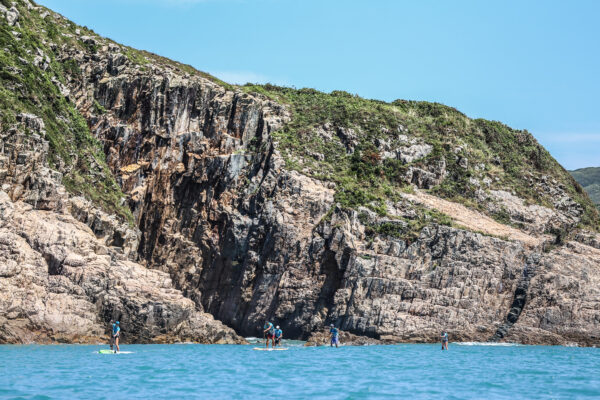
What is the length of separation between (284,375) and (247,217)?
37.9 m

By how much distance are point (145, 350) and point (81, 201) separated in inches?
657

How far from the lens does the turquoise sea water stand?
80.2ft

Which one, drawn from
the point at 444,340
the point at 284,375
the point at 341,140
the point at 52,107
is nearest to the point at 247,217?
the point at 341,140

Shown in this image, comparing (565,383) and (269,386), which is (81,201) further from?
(565,383)

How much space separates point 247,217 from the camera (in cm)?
6744

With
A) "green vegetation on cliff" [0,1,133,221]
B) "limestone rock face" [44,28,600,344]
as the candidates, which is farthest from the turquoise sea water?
"green vegetation on cliff" [0,1,133,221]

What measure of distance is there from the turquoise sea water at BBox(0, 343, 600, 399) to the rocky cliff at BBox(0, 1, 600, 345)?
9.42m

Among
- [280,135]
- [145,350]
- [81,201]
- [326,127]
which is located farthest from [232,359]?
[326,127]

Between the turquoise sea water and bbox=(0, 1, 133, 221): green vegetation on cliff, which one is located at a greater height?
bbox=(0, 1, 133, 221): green vegetation on cliff

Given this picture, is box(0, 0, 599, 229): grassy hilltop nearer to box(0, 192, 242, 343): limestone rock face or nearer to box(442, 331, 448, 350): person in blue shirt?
box(0, 192, 242, 343): limestone rock face

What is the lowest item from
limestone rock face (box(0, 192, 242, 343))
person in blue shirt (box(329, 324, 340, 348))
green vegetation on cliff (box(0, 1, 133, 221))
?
person in blue shirt (box(329, 324, 340, 348))

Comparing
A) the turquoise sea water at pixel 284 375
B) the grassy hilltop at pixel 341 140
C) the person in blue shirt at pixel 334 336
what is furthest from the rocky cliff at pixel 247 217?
the turquoise sea water at pixel 284 375

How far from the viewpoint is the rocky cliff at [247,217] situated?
50688mm

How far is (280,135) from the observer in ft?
244
